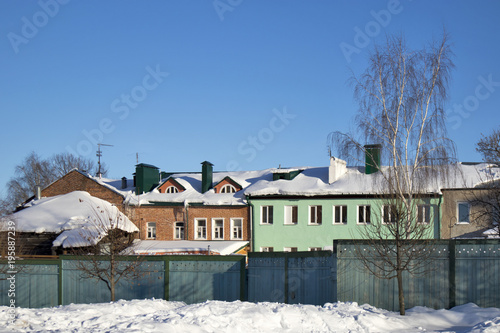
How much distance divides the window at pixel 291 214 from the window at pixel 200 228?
5710 mm

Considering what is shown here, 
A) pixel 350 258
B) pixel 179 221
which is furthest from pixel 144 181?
pixel 350 258

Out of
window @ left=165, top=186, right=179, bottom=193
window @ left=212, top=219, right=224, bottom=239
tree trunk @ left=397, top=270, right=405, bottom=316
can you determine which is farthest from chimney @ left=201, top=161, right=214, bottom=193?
tree trunk @ left=397, top=270, right=405, bottom=316

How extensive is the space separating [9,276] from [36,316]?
6.04 metres

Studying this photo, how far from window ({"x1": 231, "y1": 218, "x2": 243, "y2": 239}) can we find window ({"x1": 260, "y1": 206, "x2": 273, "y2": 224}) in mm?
1569

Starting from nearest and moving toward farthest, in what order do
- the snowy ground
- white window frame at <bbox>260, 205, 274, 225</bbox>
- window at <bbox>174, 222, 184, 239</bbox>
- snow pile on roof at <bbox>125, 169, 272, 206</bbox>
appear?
the snowy ground, white window frame at <bbox>260, 205, 274, 225</bbox>, snow pile on roof at <bbox>125, 169, 272, 206</bbox>, window at <bbox>174, 222, 184, 239</bbox>

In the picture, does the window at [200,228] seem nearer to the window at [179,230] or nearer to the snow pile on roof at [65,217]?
the window at [179,230]

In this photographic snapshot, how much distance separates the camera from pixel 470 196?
31406 mm

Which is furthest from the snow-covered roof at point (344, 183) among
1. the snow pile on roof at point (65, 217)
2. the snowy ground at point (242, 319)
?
the snowy ground at point (242, 319)

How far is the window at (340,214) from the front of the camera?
110 feet

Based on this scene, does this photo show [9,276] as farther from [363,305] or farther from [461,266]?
[461,266]

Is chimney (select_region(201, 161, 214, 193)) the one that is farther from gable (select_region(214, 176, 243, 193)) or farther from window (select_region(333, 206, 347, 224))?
window (select_region(333, 206, 347, 224))

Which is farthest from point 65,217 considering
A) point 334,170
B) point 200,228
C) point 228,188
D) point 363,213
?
point 363,213

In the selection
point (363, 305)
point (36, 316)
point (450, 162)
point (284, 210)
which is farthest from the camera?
point (284, 210)

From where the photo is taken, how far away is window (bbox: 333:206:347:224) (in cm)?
3341
